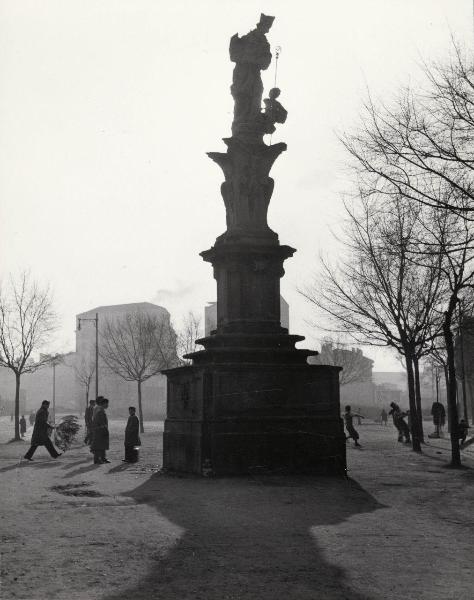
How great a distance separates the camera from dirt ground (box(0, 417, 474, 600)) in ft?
17.8

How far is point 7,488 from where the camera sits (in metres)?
12.0

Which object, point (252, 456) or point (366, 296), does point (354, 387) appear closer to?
point (366, 296)

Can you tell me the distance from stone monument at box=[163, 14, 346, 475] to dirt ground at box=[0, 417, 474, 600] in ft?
2.05

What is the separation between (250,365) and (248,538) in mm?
6119

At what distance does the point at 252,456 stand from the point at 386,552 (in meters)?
6.34

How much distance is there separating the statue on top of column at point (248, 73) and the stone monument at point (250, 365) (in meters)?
0.02

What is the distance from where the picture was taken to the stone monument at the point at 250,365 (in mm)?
12906

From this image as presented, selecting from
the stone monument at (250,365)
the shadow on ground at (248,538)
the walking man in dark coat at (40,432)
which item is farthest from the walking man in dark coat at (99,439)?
the shadow on ground at (248,538)

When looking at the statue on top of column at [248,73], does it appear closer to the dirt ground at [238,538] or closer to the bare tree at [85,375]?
the dirt ground at [238,538]

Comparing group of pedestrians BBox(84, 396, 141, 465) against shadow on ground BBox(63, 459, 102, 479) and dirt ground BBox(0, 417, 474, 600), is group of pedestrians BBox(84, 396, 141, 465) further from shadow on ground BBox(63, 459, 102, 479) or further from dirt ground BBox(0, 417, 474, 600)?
dirt ground BBox(0, 417, 474, 600)

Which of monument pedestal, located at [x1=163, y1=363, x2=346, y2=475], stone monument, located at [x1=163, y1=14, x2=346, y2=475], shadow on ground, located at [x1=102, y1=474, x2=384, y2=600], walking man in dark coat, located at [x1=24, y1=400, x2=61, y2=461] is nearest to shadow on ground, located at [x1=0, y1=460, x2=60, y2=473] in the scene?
walking man in dark coat, located at [x1=24, y1=400, x2=61, y2=461]

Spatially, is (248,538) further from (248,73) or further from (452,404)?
(248,73)

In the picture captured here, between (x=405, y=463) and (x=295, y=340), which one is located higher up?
(x=295, y=340)

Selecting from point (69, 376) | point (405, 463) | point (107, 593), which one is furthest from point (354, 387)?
point (107, 593)
